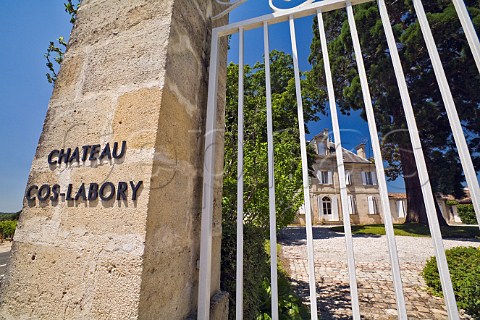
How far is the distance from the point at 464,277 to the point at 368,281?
72.4 inches

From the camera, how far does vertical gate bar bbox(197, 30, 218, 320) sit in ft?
3.90

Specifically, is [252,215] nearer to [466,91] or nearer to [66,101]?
[66,101]

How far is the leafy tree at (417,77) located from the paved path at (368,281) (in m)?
5.14

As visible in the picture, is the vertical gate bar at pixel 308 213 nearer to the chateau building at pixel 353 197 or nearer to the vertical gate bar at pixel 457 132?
the vertical gate bar at pixel 457 132

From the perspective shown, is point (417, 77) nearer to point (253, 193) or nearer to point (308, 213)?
point (253, 193)

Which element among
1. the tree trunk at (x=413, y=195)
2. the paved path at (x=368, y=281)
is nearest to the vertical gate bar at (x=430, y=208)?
the paved path at (x=368, y=281)

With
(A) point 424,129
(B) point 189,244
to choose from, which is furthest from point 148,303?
(A) point 424,129

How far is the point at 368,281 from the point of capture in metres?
5.48

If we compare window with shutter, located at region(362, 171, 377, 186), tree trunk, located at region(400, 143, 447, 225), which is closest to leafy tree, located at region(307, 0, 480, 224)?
tree trunk, located at region(400, 143, 447, 225)

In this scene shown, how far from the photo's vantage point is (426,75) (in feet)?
38.9

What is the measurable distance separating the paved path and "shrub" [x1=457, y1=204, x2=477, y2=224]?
73.2ft

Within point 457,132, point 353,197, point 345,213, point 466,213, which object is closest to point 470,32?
point 457,132

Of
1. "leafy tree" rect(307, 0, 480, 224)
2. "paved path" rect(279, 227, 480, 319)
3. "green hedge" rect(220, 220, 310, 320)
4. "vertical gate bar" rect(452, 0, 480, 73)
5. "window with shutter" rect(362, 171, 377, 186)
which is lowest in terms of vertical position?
"paved path" rect(279, 227, 480, 319)

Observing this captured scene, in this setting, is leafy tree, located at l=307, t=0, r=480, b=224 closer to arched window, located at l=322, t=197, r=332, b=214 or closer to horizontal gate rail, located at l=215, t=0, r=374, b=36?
arched window, located at l=322, t=197, r=332, b=214
